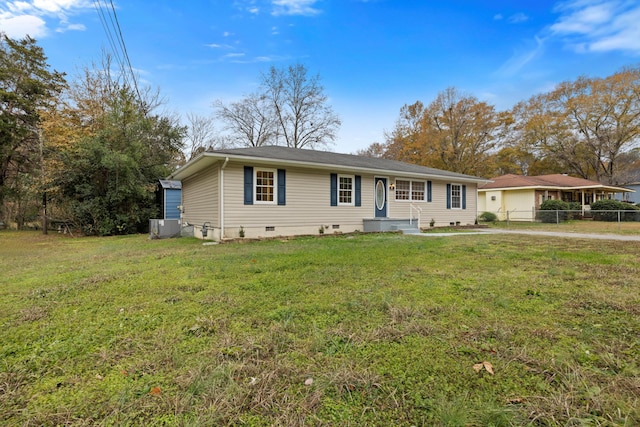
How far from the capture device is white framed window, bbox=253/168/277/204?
31.9ft

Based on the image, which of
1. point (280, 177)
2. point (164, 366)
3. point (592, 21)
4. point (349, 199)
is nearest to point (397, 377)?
point (164, 366)

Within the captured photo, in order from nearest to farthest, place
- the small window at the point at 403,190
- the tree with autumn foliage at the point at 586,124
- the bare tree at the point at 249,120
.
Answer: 1. the small window at the point at 403,190
2. the tree with autumn foliage at the point at 586,124
3. the bare tree at the point at 249,120

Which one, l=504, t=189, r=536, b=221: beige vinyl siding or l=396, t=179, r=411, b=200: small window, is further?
l=504, t=189, r=536, b=221: beige vinyl siding

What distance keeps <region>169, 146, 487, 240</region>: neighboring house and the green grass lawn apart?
17.1ft

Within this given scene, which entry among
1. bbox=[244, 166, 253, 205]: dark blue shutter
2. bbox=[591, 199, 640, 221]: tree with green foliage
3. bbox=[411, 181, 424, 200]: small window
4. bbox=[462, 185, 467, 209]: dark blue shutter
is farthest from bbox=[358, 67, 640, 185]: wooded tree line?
bbox=[244, 166, 253, 205]: dark blue shutter

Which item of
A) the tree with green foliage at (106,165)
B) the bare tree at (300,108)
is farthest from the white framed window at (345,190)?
the bare tree at (300,108)

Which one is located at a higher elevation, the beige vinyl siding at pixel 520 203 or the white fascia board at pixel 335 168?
A: the white fascia board at pixel 335 168

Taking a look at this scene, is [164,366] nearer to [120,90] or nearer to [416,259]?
[416,259]

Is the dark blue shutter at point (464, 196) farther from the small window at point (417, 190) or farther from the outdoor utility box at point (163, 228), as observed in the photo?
the outdoor utility box at point (163, 228)

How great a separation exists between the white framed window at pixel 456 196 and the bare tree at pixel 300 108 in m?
13.5

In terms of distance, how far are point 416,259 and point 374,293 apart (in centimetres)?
244

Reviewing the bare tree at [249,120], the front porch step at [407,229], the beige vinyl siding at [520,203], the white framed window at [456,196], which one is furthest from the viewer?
the bare tree at [249,120]

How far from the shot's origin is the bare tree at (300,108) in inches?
966

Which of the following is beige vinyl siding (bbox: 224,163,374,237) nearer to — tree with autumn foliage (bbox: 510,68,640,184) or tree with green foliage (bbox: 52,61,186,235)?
tree with green foliage (bbox: 52,61,186,235)
